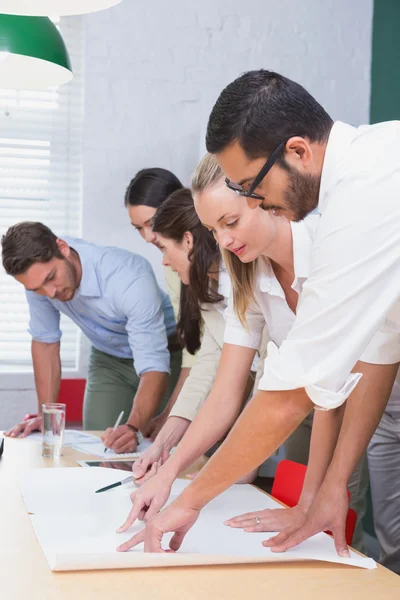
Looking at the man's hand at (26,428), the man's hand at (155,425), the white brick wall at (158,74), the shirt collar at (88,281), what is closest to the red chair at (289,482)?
the man's hand at (155,425)

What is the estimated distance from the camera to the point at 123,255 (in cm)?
311

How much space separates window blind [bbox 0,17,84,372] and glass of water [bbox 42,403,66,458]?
1.81m

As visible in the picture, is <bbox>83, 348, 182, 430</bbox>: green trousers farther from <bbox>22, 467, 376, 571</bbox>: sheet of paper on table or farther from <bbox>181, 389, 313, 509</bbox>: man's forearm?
<bbox>181, 389, 313, 509</bbox>: man's forearm

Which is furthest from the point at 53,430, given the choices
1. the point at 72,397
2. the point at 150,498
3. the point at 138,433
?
the point at 72,397

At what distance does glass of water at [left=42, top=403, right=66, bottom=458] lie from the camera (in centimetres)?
218

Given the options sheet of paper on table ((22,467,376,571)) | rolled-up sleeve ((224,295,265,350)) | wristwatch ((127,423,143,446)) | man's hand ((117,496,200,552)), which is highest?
rolled-up sleeve ((224,295,265,350))

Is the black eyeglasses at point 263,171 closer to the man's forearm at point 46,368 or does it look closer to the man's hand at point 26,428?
the man's hand at point 26,428

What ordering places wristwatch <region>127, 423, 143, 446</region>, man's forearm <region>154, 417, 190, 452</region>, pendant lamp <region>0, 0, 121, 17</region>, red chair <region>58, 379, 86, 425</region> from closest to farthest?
pendant lamp <region>0, 0, 121, 17</region> → man's forearm <region>154, 417, 190, 452</region> → wristwatch <region>127, 423, 143, 446</region> → red chair <region>58, 379, 86, 425</region>

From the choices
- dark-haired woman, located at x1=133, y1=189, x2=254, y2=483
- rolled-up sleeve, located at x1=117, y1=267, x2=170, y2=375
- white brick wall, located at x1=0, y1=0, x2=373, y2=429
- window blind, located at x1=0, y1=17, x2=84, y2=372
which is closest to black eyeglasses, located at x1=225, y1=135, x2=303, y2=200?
dark-haired woman, located at x1=133, y1=189, x2=254, y2=483

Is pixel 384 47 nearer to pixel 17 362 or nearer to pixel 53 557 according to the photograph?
pixel 17 362

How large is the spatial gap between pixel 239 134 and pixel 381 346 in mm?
538

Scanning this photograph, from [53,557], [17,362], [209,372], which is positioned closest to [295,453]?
[209,372]

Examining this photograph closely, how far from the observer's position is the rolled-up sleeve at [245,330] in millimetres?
1813

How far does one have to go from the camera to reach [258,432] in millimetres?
1211
